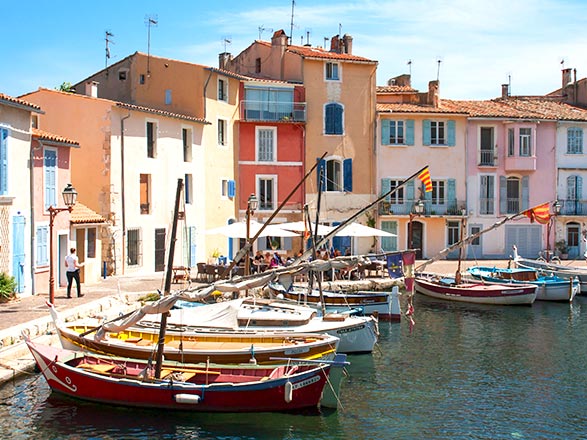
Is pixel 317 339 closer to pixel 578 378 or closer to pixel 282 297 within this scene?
pixel 578 378

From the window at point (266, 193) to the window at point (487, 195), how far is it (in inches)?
514

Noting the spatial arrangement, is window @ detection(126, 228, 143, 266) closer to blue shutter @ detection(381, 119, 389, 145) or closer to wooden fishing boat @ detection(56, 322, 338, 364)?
wooden fishing boat @ detection(56, 322, 338, 364)

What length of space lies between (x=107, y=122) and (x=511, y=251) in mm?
26675

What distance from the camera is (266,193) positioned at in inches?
1805

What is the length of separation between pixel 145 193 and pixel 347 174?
535 inches

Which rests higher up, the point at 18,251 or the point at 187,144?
the point at 187,144

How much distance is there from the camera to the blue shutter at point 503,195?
48.6m

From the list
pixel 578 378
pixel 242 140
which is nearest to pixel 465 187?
pixel 242 140

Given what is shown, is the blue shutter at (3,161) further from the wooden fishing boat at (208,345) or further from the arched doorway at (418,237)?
the arched doorway at (418,237)

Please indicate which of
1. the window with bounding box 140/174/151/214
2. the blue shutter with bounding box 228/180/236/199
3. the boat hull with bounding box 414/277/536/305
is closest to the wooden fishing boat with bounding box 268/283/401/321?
the boat hull with bounding box 414/277/536/305

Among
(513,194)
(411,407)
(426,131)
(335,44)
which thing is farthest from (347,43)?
(411,407)

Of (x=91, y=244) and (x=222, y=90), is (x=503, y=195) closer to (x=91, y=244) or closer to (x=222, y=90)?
(x=222, y=90)

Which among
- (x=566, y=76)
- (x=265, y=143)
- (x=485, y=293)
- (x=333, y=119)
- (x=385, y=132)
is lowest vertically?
(x=485, y=293)

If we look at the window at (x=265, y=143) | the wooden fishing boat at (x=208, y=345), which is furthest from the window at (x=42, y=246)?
the window at (x=265, y=143)
